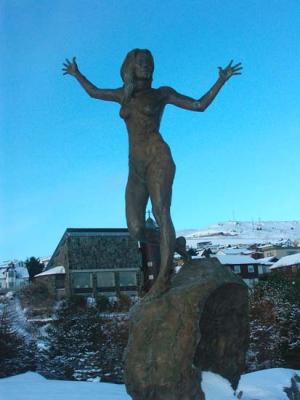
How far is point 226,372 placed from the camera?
5.57 meters

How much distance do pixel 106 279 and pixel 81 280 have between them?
8.14ft

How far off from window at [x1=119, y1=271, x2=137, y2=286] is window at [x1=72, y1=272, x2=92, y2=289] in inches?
123

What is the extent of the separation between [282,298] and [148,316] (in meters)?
15.0

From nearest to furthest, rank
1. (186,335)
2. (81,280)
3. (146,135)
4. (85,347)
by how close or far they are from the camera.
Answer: (186,335) → (146,135) → (85,347) → (81,280)

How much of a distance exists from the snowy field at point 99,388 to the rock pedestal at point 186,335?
1.00ft

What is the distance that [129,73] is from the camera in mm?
5891

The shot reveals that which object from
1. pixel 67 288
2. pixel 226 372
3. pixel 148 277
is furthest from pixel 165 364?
pixel 67 288

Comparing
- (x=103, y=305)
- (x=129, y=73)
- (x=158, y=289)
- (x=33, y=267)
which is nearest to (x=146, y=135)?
(x=129, y=73)

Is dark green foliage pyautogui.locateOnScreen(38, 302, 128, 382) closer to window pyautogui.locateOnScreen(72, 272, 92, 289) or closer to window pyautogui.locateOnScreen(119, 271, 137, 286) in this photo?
window pyautogui.locateOnScreen(72, 272, 92, 289)

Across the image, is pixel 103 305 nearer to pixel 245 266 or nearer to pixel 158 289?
pixel 158 289

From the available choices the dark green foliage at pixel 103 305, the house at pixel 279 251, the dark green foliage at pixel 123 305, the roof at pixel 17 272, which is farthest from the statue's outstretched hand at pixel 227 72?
the roof at pixel 17 272

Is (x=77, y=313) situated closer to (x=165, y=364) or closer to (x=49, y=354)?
(x=49, y=354)

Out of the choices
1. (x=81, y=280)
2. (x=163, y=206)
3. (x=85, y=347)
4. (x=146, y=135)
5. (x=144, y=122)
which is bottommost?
(x=85, y=347)

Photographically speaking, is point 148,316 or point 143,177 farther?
point 143,177
